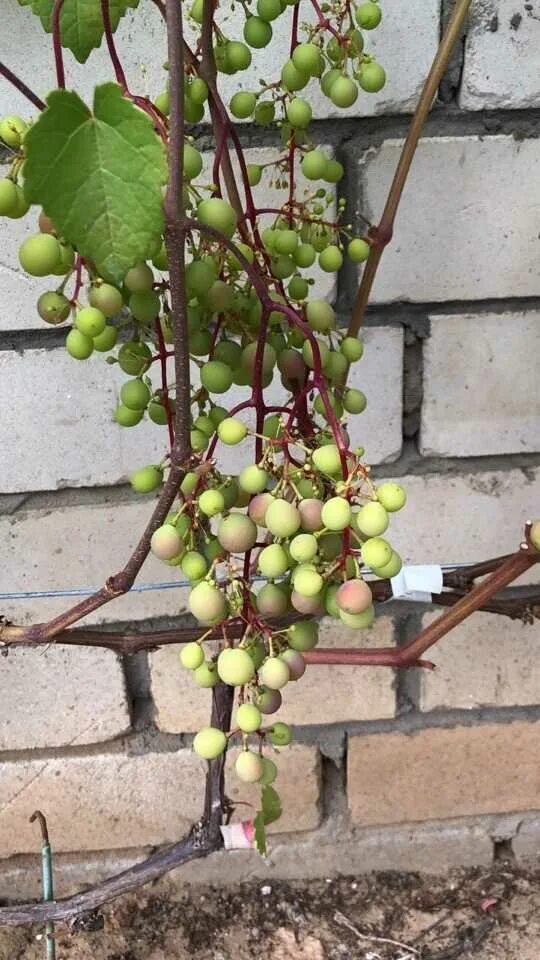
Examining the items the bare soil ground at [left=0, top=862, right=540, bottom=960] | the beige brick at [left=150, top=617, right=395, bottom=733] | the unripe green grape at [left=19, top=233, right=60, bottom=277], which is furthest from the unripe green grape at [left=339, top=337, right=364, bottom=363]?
the bare soil ground at [left=0, top=862, right=540, bottom=960]

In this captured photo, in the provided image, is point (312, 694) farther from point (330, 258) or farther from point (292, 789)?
point (330, 258)

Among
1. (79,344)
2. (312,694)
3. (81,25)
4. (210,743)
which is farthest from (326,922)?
(81,25)

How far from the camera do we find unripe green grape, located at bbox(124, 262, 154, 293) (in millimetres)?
473

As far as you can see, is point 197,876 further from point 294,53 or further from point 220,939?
point 294,53

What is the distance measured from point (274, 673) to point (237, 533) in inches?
3.1

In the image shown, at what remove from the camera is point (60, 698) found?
1.05m

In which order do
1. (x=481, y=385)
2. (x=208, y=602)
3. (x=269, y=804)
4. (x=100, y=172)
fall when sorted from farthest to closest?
(x=481, y=385), (x=269, y=804), (x=208, y=602), (x=100, y=172)

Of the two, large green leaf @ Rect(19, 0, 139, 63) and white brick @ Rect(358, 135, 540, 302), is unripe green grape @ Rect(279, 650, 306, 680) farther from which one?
white brick @ Rect(358, 135, 540, 302)

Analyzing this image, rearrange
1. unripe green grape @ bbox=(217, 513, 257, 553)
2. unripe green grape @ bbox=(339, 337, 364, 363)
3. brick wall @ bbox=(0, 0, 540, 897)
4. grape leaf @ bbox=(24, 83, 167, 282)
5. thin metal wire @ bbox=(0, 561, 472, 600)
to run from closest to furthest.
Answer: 1. grape leaf @ bbox=(24, 83, 167, 282)
2. unripe green grape @ bbox=(217, 513, 257, 553)
3. unripe green grape @ bbox=(339, 337, 364, 363)
4. brick wall @ bbox=(0, 0, 540, 897)
5. thin metal wire @ bbox=(0, 561, 472, 600)

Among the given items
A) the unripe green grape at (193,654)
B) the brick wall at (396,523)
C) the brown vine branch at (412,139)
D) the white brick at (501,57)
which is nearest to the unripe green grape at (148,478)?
the unripe green grape at (193,654)

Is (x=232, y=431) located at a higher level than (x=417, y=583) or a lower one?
higher

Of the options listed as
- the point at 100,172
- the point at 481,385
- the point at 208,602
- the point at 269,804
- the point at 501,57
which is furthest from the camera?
the point at 481,385

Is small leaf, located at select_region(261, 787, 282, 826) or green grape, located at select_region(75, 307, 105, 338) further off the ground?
green grape, located at select_region(75, 307, 105, 338)

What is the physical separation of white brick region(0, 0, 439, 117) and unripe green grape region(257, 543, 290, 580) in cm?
46
